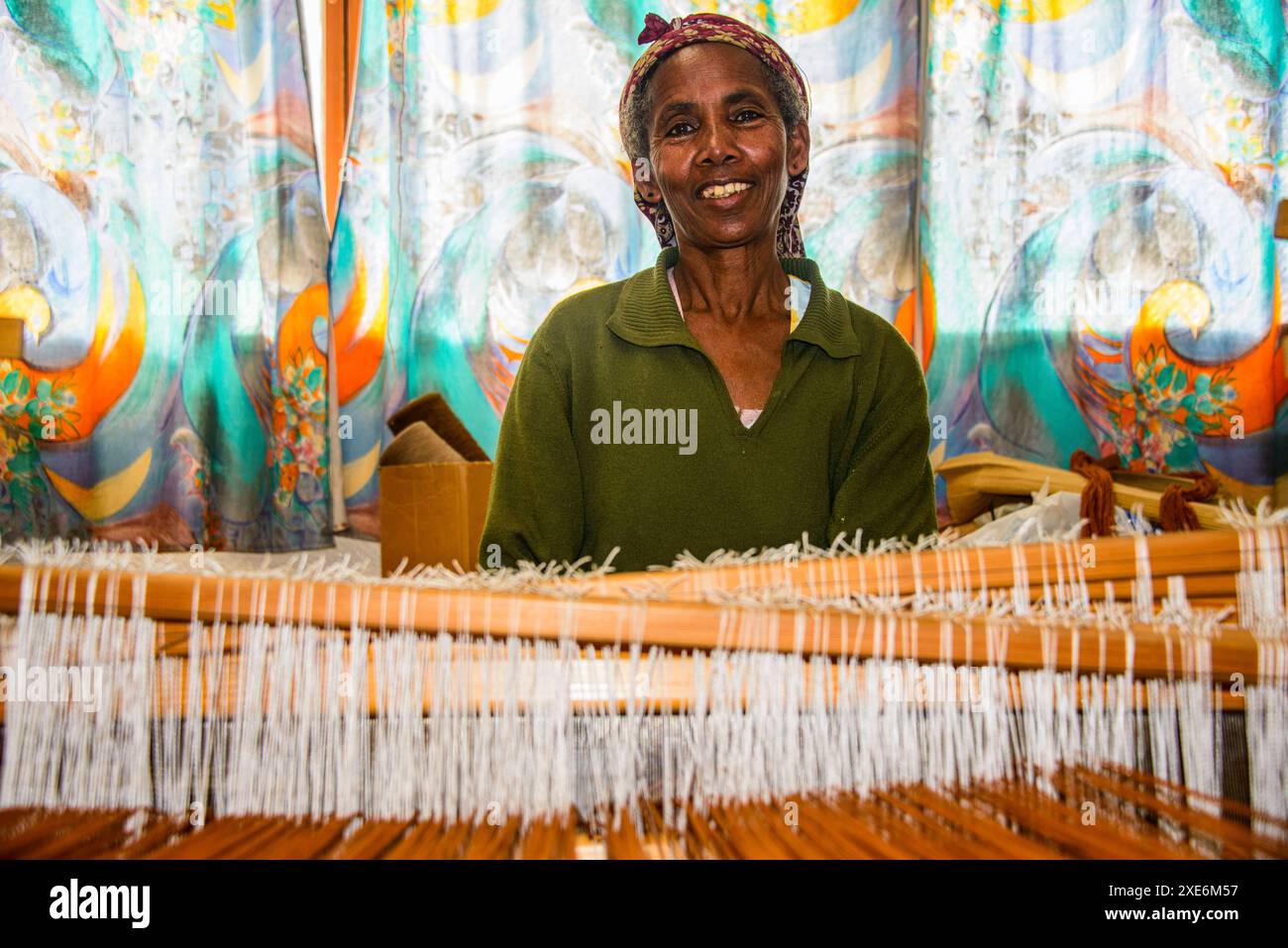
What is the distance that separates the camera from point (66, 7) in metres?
2.05

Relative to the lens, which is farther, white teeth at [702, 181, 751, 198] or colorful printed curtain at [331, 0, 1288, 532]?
colorful printed curtain at [331, 0, 1288, 532]

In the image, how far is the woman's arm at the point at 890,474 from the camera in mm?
1019

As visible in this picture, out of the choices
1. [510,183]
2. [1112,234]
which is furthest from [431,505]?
[1112,234]

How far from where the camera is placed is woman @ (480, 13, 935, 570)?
101cm

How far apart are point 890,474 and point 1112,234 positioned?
5.45 ft

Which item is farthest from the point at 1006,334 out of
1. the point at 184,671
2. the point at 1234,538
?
the point at 184,671

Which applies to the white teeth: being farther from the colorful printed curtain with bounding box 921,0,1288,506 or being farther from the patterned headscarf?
the colorful printed curtain with bounding box 921,0,1288,506

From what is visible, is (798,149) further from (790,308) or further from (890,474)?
(890,474)

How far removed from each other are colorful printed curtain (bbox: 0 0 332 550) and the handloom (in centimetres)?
168

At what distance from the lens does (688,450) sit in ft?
3.34

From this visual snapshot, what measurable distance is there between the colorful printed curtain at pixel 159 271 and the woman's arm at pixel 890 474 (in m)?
1.51

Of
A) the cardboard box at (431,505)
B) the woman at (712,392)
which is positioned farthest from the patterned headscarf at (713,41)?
the cardboard box at (431,505)

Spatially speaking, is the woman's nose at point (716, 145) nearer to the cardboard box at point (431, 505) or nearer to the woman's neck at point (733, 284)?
the woman's neck at point (733, 284)

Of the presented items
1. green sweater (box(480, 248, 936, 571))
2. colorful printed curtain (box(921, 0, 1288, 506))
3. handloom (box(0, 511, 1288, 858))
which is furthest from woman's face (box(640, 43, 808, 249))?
colorful printed curtain (box(921, 0, 1288, 506))
